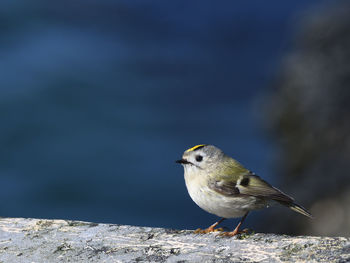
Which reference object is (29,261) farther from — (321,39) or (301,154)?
(321,39)

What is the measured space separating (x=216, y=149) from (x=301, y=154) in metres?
6.33

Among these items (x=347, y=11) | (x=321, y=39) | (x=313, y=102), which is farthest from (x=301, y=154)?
(x=347, y=11)

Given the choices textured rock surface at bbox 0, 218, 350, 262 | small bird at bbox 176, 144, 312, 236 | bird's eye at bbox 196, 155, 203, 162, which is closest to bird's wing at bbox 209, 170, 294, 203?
small bird at bbox 176, 144, 312, 236

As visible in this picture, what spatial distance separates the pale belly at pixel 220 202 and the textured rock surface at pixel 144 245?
0.26 m

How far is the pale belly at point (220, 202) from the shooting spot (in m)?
4.28

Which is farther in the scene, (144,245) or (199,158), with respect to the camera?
(199,158)

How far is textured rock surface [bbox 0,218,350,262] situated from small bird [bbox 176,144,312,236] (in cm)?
30

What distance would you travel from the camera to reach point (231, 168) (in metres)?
4.56

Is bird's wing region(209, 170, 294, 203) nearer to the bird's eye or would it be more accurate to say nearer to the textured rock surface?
the bird's eye

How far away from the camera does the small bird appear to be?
4293mm

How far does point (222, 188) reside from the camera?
4.32 m

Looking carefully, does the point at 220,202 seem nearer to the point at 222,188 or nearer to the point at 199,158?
the point at 222,188

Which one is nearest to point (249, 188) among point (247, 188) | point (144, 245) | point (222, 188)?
point (247, 188)

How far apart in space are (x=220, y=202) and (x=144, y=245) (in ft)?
2.16
